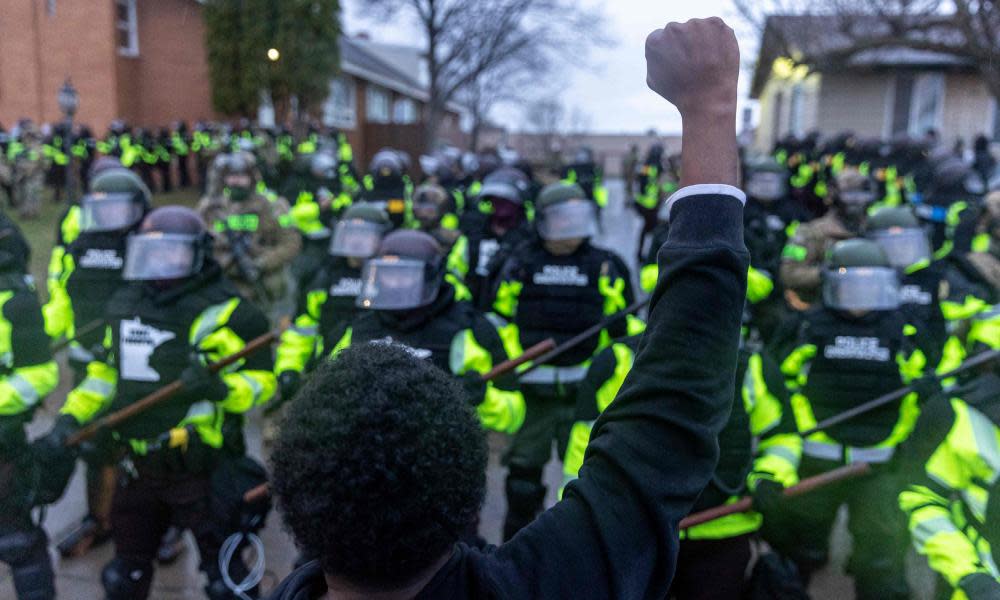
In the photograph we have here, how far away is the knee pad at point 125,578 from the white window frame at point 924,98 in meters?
20.1

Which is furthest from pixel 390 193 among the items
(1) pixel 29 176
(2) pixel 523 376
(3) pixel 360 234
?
(1) pixel 29 176

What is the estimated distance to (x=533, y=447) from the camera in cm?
491

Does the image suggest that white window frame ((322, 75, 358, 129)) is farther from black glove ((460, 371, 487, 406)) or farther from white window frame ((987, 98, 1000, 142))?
black glove ((460, 371, 487, 406))

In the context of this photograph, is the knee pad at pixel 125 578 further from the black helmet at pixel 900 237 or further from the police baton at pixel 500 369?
the black helmet at pixel 900 237

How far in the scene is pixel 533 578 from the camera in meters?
1.27

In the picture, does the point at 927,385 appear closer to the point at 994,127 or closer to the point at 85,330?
the point at 85,330

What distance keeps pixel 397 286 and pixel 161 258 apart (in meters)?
1.08

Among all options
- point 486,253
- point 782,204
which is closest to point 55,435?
point 486,253

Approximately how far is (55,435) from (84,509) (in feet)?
7.35

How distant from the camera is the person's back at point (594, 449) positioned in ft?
3.77

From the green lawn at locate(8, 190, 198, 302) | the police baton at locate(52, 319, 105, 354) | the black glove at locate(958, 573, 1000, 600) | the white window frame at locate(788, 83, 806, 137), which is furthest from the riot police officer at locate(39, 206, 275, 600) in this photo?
the white window frame at locate(788, 83, 806, 137)

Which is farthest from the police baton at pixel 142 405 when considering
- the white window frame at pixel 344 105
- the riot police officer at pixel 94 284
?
the white window frame at pixel 344 105

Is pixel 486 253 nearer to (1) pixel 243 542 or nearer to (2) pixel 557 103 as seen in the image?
(1) pixel 243 542

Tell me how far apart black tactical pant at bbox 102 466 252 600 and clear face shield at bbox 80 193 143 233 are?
2085 mm
